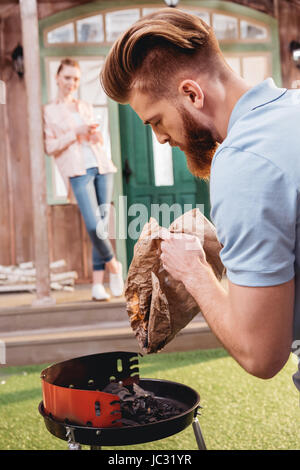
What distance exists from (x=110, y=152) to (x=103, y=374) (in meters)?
3.98

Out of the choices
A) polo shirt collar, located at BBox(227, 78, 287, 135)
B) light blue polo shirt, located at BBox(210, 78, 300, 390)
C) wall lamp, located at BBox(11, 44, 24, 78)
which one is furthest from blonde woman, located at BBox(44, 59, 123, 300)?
light blue polo shirt, located at BBox(210, 78, 300, 390)

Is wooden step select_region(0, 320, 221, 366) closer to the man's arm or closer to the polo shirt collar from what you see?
the man's arm

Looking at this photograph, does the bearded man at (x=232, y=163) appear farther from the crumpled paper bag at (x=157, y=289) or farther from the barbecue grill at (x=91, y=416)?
the barbecue grill at (x=91, y=416)

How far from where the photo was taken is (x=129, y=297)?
144 cm

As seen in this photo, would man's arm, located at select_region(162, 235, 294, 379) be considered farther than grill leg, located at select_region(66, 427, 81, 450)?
No

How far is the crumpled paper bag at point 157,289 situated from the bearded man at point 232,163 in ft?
0.46

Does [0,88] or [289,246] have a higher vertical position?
[0,88]

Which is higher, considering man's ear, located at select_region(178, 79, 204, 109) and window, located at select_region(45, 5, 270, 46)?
window, located at select_region(45, 5, 270, 46)

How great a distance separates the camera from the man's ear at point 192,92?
109 centimetres

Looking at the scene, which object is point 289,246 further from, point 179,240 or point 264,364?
point 179,240

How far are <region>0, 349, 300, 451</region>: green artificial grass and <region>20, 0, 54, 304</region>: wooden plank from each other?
0.82 metres

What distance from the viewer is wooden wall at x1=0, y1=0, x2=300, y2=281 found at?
5305 mm

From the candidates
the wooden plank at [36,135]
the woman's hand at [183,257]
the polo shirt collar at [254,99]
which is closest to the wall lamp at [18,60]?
the wooden plank at [36,135]
